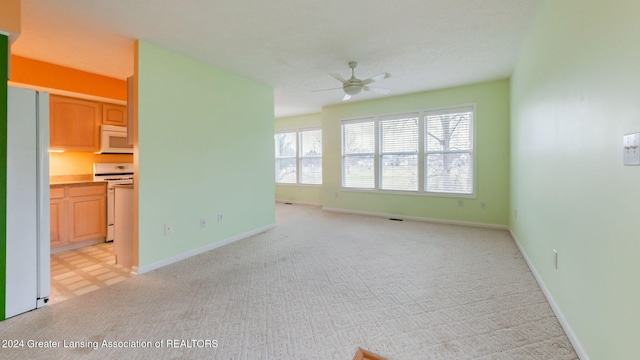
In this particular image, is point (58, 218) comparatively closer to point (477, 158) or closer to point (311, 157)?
point (311, 157)

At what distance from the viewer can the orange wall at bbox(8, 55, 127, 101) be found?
3383mm

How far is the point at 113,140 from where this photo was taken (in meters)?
4.27

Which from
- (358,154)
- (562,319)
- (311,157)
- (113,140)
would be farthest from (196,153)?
(311,157)

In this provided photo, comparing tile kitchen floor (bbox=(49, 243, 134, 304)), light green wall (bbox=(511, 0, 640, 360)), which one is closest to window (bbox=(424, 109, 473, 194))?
light green wall (bbox=(511, 0, 640, 360))

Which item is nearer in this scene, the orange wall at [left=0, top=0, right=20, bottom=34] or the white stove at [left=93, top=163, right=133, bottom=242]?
the orange wall at [left=0, top=0, right=20, bottom=34]

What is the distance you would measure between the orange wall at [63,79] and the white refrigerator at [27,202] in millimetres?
1807

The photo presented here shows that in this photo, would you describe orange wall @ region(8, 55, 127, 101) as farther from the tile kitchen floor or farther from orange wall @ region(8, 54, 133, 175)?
the tile kitchen floor

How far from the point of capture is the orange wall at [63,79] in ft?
11.1

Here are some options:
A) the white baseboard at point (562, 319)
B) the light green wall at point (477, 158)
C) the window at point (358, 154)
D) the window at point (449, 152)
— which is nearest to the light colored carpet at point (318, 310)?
the white baseboard at point (562, 319)

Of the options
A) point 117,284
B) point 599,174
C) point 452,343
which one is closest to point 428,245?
point 452,343

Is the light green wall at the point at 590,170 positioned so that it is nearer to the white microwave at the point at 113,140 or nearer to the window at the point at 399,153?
the window at the point at 399,153

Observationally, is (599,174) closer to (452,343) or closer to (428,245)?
(452,343)

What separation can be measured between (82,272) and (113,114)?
2500 mm

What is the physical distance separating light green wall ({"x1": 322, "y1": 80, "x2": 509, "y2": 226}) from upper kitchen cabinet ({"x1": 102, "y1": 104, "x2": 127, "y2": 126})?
4310mm
